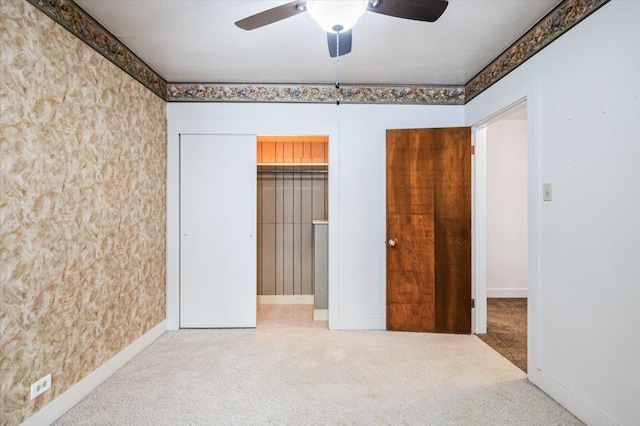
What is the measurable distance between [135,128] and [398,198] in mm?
2477

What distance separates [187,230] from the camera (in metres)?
3.53

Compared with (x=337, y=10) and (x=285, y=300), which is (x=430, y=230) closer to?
(x=285, y=300)

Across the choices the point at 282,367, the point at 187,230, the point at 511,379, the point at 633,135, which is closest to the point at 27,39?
the point at 187,230

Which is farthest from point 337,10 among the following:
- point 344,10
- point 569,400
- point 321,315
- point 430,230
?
point 321,315

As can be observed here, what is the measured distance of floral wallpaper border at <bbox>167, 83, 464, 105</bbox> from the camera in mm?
3510

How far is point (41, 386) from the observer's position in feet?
6.13

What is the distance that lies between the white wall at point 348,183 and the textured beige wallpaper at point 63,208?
924 mm

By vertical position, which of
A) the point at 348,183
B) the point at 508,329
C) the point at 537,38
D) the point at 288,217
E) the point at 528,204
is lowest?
the point at 508,329

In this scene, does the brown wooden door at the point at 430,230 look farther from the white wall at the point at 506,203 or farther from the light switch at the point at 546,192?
the white wall at the point at 506,203

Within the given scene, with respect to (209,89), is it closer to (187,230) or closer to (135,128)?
(135,128)

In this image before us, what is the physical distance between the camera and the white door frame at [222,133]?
3496mm

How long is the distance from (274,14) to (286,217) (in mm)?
3063

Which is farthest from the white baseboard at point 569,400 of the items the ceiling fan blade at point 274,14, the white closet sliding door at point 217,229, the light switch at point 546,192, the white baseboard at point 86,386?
the white baseboard at point 86,386

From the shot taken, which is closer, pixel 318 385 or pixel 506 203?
pixel 318 385
